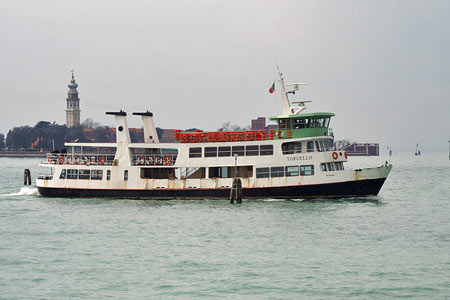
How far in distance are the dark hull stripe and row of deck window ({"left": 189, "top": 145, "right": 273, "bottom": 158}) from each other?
9.25 ft

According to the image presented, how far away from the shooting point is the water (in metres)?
26.0

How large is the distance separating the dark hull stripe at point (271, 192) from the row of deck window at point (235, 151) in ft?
9.25

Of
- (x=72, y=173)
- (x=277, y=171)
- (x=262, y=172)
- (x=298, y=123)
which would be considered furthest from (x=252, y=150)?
(x=72, y=173)

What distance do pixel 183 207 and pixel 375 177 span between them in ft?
50.6

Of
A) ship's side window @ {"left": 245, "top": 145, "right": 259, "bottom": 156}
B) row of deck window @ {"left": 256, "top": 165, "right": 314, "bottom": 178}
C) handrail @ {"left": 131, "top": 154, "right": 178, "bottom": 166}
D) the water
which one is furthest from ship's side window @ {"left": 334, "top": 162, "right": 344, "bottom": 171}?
handrail @ {"left": 131, "top": 154, "right": 178, "bottom": 166}

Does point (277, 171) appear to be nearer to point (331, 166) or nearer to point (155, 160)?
point (331, 166)

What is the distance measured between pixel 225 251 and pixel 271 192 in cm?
1911

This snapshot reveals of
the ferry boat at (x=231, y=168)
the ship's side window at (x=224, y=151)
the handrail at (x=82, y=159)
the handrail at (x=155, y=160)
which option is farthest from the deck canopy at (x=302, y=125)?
the handrail at (x=82, y=159)

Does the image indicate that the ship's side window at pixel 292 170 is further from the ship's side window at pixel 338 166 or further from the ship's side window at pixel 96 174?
the ship's side window at pixel 96 174

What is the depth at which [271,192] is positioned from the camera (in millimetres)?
51281

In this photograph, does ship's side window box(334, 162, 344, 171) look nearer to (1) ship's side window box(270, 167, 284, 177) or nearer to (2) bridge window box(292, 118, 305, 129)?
(2) bridge window box(292, 118, 305, 129)

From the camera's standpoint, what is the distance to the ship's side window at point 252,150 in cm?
5200

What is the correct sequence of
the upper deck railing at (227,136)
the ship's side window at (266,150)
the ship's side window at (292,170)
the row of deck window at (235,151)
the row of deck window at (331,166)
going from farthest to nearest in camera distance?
the upper deck railing at (227,136)
the row of deck window at (235,151)
the ship's side window at (266,150)
the ship's side window at (292,170)
the row of deck window at (331,166)

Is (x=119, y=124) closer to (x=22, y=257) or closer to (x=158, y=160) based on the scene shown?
(x=158, y=160)
